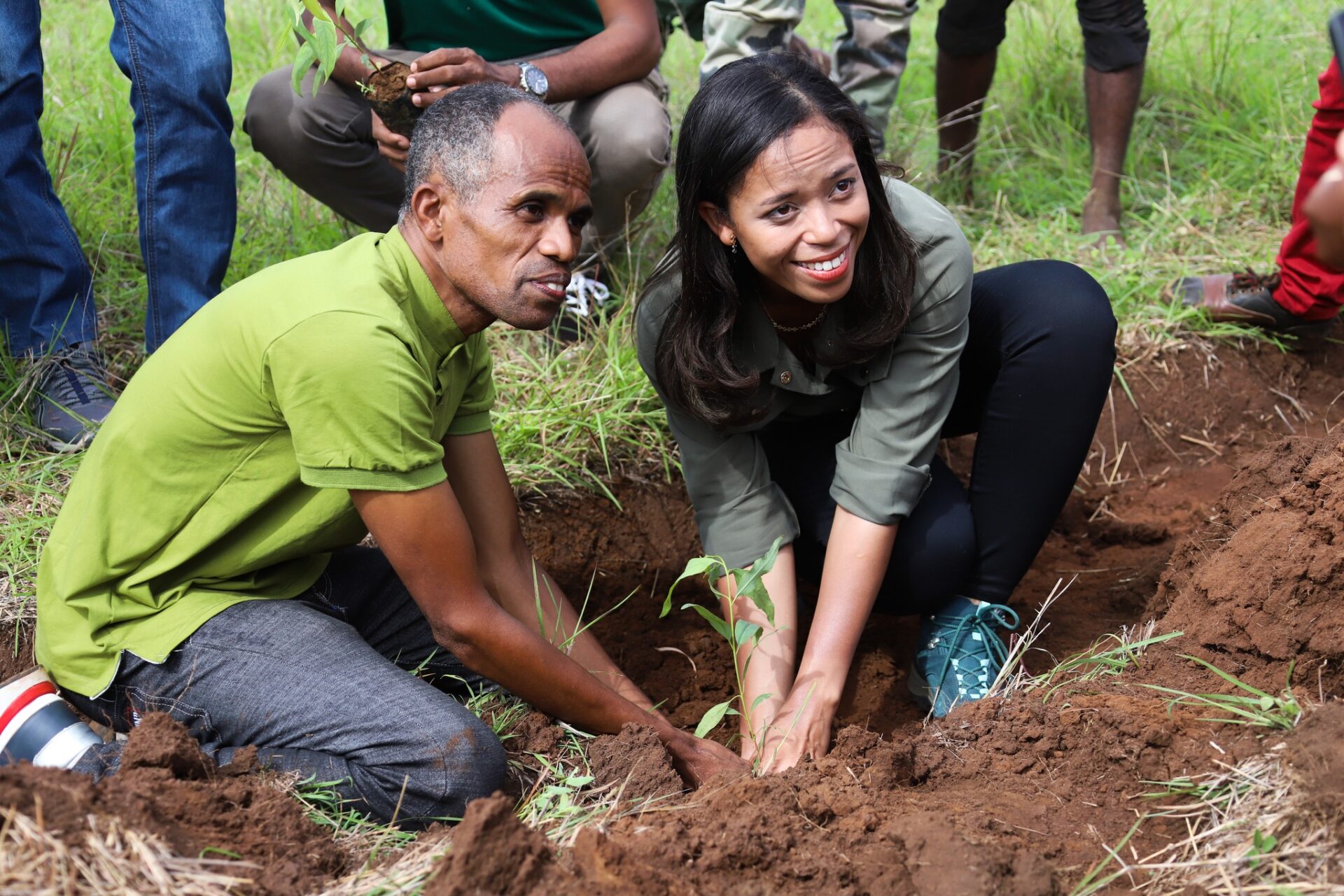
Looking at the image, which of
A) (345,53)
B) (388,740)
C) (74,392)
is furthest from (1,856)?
(345,53)

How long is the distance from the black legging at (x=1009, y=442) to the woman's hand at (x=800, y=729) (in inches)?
14.4

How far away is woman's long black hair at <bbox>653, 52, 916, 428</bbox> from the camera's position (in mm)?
1983

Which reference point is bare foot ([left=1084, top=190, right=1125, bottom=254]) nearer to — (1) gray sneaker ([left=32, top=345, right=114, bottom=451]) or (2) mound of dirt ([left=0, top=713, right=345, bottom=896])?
(1) gray sneaker ([left=32, top=345, right=114, bottom=451])

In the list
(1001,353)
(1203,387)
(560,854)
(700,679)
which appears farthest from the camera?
(1203,387)

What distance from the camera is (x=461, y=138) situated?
190cm

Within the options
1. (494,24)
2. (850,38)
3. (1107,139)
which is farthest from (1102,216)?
(494,24)

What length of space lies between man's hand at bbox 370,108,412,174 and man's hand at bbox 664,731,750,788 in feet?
4.72

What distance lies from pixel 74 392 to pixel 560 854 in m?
1.93

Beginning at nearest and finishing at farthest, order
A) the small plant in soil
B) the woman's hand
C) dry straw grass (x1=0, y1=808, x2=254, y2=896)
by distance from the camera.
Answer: dry straw grass (x1=0, y1=808, x2=254, y2=896) < the small plant in soil < the woman's hand

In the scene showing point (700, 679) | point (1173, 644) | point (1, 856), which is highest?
point (1, 856)

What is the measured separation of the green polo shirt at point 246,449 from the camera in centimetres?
176

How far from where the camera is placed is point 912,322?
7.24 ft

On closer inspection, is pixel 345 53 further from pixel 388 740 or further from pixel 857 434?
pixel 388 740

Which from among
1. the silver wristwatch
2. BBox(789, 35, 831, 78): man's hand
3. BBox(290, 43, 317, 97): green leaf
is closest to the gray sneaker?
BBox(290, 43, 317, 97): green leaf
